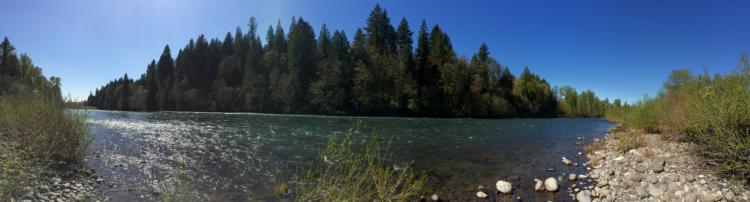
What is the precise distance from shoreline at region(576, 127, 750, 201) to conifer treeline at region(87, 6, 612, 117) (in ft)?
183

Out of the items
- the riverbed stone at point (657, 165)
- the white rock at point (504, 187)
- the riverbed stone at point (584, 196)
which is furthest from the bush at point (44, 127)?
the riverbed stone at point (657, 165)

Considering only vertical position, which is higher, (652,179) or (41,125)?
(41,125)

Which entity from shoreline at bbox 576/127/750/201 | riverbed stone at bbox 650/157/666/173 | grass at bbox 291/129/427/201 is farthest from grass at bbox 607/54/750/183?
grass at bbox 291/129/427/201

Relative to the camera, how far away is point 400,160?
523 inches

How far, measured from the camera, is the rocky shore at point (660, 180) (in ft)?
22.4

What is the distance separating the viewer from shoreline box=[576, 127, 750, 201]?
22.4ft

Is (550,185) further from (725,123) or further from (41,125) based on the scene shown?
(41,125)

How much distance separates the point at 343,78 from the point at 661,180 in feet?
227

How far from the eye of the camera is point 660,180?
26.7 ft

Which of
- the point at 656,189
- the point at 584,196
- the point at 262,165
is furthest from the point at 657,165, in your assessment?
the point at 262,165

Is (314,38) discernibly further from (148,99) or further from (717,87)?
(717,87)

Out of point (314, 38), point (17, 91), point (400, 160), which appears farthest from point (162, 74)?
point (400, 160)

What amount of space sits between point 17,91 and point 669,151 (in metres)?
24.6

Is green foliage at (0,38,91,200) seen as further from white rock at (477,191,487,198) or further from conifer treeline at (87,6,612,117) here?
conifer treeline at (87,6,612,117)
